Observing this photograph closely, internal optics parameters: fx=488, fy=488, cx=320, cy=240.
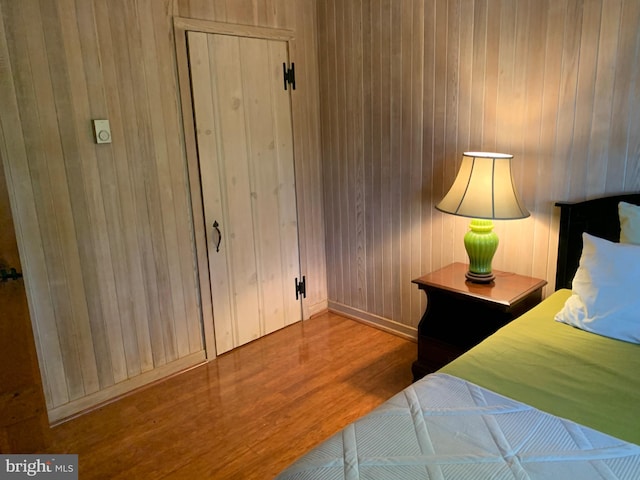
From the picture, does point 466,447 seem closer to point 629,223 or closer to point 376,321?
point 629,223

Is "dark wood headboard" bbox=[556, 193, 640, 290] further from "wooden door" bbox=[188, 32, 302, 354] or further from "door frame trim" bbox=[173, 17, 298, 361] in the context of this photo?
"door frame trim" bbox=[173, 17, 298, 361]

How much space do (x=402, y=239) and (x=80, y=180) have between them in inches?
74.9

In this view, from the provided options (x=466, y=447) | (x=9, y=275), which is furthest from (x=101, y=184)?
(x=466, y=447)

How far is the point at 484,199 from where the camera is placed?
2.34m

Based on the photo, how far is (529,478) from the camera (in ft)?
3.78

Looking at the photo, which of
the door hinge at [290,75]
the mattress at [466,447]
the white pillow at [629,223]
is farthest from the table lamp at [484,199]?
the door hinge at [290,75]

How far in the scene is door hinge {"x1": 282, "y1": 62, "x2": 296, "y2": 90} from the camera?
3.17 meters

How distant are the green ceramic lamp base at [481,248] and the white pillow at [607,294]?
0.50m

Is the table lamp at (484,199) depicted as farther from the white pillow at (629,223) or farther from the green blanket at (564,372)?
the green blanket at (564,372)

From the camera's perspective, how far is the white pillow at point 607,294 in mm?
1798

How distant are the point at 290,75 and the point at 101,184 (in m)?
1.42

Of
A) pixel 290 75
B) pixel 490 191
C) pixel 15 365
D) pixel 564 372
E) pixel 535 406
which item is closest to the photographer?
pixel 535 406

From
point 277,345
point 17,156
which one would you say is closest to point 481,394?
point 277,345

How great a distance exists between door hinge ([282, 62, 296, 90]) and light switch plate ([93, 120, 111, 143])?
1216 millimetres
